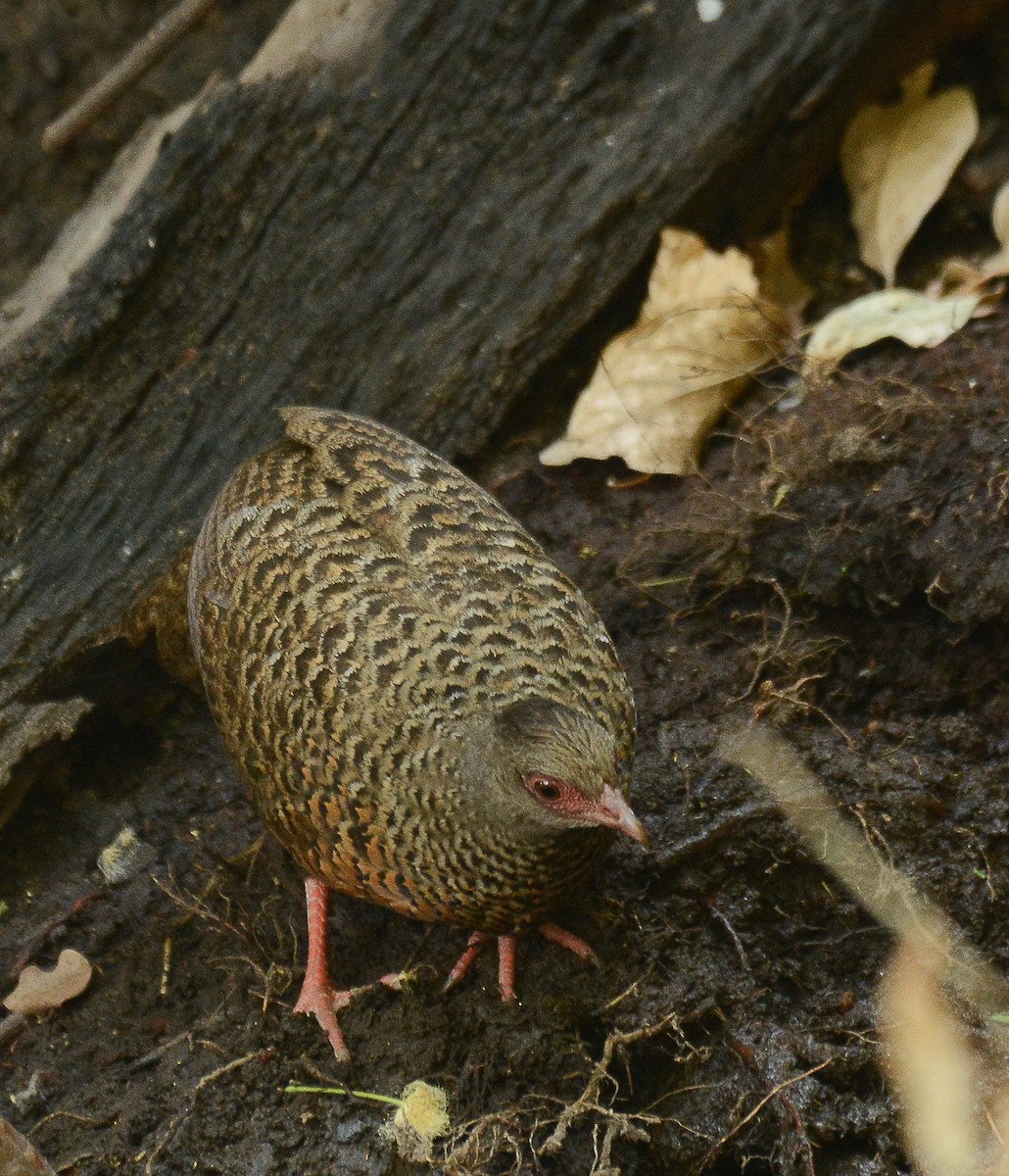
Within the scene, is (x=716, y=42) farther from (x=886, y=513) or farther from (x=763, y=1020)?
(x=763, y=1020)

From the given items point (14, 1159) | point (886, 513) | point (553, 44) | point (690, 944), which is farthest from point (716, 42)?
point (14, 1159)

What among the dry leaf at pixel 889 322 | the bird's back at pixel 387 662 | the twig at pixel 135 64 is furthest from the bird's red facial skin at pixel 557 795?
the twig at pixel 135 64

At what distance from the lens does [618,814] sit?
304 centimetres

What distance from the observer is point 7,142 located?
19.0 feet

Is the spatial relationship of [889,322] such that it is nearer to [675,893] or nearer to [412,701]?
[675,893]

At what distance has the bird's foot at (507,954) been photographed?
3604mm

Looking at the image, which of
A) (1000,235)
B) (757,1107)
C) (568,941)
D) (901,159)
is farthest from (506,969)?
(901,159)

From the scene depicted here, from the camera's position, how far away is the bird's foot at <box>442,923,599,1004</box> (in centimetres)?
360

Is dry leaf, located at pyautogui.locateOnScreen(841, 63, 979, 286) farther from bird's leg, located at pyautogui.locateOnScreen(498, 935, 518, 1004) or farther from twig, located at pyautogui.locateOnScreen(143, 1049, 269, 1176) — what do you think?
twig, located at pyautogui.locateOnScreen(143, 1049, 269, 1176)

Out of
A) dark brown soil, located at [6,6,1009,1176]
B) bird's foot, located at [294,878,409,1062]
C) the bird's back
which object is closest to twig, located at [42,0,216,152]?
the bird's back

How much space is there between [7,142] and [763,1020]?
183 inches

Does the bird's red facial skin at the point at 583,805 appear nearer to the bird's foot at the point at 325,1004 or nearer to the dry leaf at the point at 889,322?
the bird's foot at the point at 325,1004

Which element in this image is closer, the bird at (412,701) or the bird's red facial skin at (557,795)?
the bird's red facial skin at (557,795)

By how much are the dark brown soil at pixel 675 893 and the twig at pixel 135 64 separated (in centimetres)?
231
